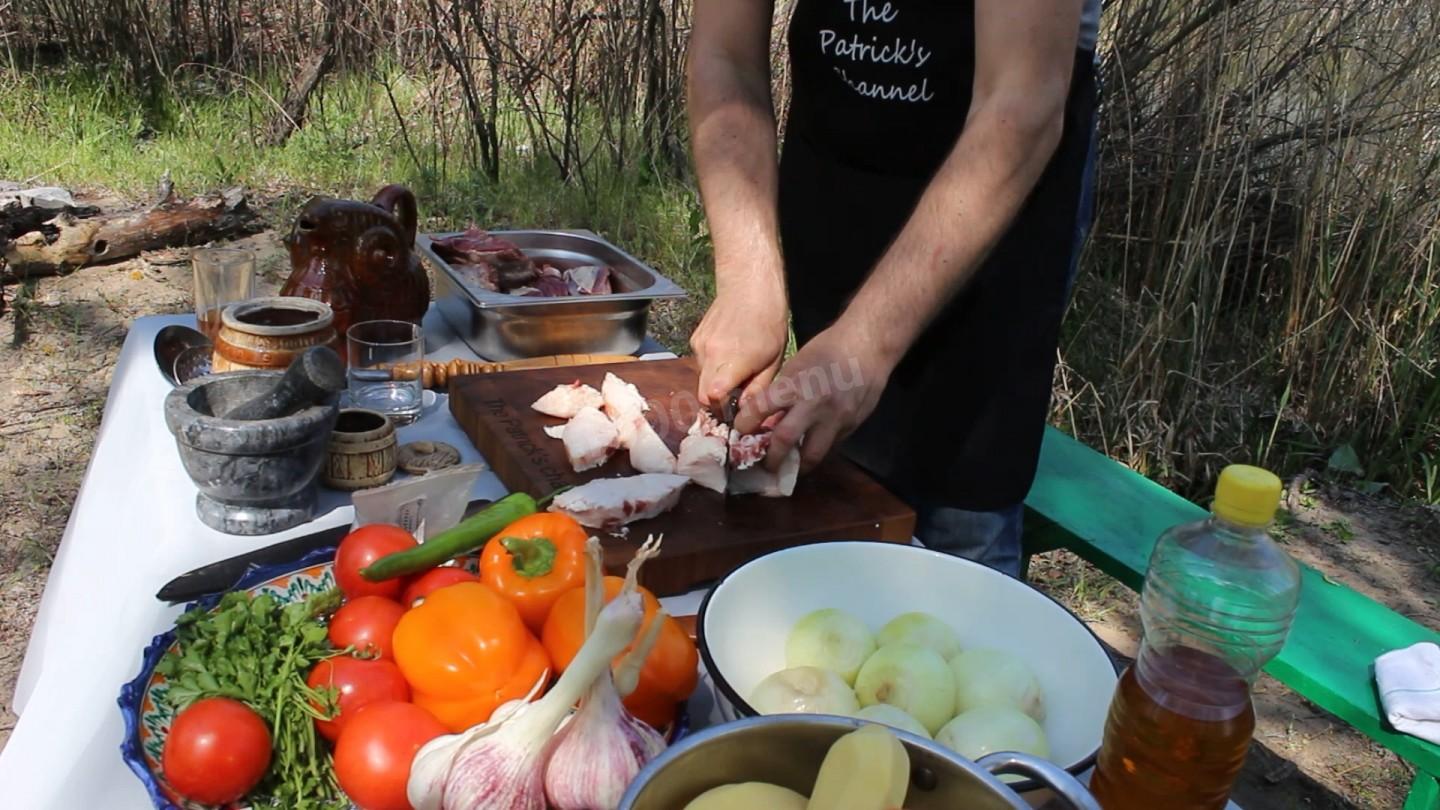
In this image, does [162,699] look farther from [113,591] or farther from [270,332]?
[270,332]

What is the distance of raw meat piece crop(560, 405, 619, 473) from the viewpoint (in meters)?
1.71

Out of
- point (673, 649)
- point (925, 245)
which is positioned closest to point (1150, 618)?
point (673, 649)

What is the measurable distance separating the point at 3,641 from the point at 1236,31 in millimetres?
4245

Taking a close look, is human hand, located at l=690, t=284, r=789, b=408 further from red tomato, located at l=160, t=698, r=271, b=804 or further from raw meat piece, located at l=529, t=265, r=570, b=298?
red tomato, located at l=160, t=698, r=271, b=804

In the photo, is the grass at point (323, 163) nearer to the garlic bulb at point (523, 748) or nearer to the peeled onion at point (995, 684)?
the peeled onion at point (995, 684)

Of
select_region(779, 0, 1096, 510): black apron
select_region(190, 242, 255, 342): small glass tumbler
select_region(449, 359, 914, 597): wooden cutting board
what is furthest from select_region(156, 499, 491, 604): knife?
select_region(779, 0, 1096, 510): black apron

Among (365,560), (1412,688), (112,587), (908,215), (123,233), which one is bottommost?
(123,233)

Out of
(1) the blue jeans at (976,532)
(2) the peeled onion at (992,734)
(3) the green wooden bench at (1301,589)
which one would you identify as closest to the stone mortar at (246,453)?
(2) the peeled onion at (992,734)

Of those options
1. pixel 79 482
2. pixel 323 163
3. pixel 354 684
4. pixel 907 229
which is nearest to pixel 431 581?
pixel 354 684

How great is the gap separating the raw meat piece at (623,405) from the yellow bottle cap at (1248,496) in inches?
40.8

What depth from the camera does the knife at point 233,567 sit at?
139 cm

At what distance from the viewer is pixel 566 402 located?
1.88 meters

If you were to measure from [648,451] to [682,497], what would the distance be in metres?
0.10

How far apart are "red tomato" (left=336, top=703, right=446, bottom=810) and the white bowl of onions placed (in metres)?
0.29
